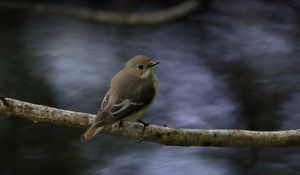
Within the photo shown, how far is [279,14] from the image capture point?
315 inches

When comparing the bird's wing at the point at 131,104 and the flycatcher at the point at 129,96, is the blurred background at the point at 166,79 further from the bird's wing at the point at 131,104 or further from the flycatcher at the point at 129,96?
the bird's wing at the point at 131,104

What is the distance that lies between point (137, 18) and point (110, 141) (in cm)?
167

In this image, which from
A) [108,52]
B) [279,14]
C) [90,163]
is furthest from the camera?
[279,14]

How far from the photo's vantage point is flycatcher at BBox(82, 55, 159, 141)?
3943 mm

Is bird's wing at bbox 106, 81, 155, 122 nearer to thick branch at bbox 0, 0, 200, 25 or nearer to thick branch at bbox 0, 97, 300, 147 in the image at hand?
thick branch at bbox 0, 97, 300, 147

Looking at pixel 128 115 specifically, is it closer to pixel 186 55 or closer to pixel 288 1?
pixel 186 55

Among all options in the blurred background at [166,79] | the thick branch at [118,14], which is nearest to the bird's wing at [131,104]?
the blurred background at [166,79]

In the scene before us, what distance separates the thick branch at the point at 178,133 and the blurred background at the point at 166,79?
2.19 meters

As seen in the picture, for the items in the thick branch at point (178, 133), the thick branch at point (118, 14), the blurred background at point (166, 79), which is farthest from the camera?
the thick branch at point (118, 14)

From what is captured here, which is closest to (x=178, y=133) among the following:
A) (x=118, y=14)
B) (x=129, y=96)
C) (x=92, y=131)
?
(x=92, y=131)

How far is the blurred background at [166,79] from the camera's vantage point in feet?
20.4

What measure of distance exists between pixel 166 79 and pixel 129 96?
292 cm

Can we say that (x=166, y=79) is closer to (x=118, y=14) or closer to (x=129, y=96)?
(x=118, y=14)

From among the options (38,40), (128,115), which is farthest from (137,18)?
(128,115)
